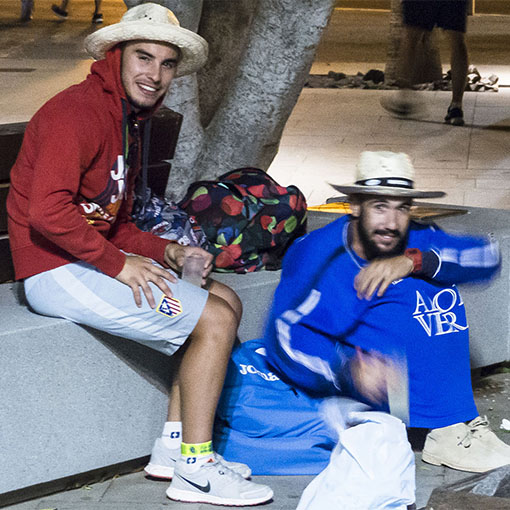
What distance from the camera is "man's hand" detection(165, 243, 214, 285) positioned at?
3.81 meters

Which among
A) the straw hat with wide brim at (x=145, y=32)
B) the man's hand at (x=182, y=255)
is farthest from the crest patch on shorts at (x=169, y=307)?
the straw hat with wide brim at (x=145, y=32)

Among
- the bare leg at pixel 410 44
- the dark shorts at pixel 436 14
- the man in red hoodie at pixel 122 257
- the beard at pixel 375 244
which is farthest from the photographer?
the dark shorts at pixel 436 14

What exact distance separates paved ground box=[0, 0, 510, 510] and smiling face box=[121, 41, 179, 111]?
1.39 m

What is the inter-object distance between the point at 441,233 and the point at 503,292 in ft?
3.32

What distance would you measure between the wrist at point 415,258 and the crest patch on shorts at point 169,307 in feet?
2.78

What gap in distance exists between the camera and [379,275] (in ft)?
12.2

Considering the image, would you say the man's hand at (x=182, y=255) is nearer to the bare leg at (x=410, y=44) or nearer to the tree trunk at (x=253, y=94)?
the tree trunk at (x=253, y=94)

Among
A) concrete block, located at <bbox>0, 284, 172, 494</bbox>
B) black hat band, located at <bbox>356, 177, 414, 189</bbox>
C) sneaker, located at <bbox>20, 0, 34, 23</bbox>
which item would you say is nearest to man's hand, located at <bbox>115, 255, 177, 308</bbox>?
concrete block, located at <bbox>0, 284, 172, 494</bbox>

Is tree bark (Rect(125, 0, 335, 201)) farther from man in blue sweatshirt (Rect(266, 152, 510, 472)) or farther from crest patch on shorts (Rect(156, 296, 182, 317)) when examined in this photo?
crest patch on shorts (Rect(156, 296, 182, 317))

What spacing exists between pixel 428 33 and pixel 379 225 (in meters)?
6.70

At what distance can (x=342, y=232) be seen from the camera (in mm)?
3807

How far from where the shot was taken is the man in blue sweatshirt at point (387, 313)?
12.2ft

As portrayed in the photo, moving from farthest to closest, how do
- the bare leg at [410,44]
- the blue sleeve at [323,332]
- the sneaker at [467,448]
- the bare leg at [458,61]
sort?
the bare leg at [458,61], the bare leg at [410,44], the sneaker at [467,448], the blue sleeve at [323,332]

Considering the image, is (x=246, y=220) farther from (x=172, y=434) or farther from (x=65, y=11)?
(x=65, y=11)
